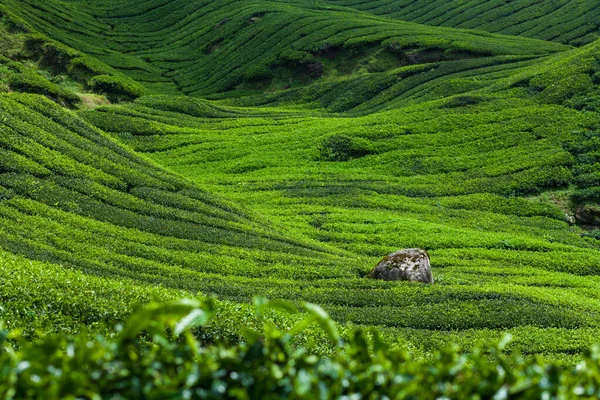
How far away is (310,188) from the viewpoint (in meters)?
35.0

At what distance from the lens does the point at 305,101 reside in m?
54.8

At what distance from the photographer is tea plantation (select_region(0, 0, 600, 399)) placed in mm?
13359

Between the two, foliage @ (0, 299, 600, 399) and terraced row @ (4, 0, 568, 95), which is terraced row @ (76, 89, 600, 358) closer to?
terraced row @ (4, 0, 568, 95)

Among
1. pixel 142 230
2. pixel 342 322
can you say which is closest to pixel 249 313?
pixel 342 322

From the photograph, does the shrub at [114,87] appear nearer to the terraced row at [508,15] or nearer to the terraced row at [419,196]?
the terraced row at [419,196]

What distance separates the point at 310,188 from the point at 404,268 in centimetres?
1519

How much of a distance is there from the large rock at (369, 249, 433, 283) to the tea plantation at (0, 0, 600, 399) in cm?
69

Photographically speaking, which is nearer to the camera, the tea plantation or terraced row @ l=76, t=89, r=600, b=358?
the tea plantation

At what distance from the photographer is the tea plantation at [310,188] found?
13.4 meters

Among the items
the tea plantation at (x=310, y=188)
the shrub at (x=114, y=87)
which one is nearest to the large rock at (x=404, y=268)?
the tea plantation at (x=310, y=188)

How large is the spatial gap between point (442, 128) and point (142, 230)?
85.6ft

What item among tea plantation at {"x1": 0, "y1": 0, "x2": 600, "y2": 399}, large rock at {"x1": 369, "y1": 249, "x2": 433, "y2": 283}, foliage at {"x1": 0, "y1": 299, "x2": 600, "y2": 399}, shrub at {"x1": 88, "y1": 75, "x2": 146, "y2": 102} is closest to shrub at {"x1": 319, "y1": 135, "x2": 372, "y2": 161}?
tea plantation at {"x1": 0, "y1": 0, "x2": 600, "y2": 399}

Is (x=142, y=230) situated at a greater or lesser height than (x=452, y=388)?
lesser

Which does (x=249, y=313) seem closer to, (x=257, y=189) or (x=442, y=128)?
(x=257, y=189)
